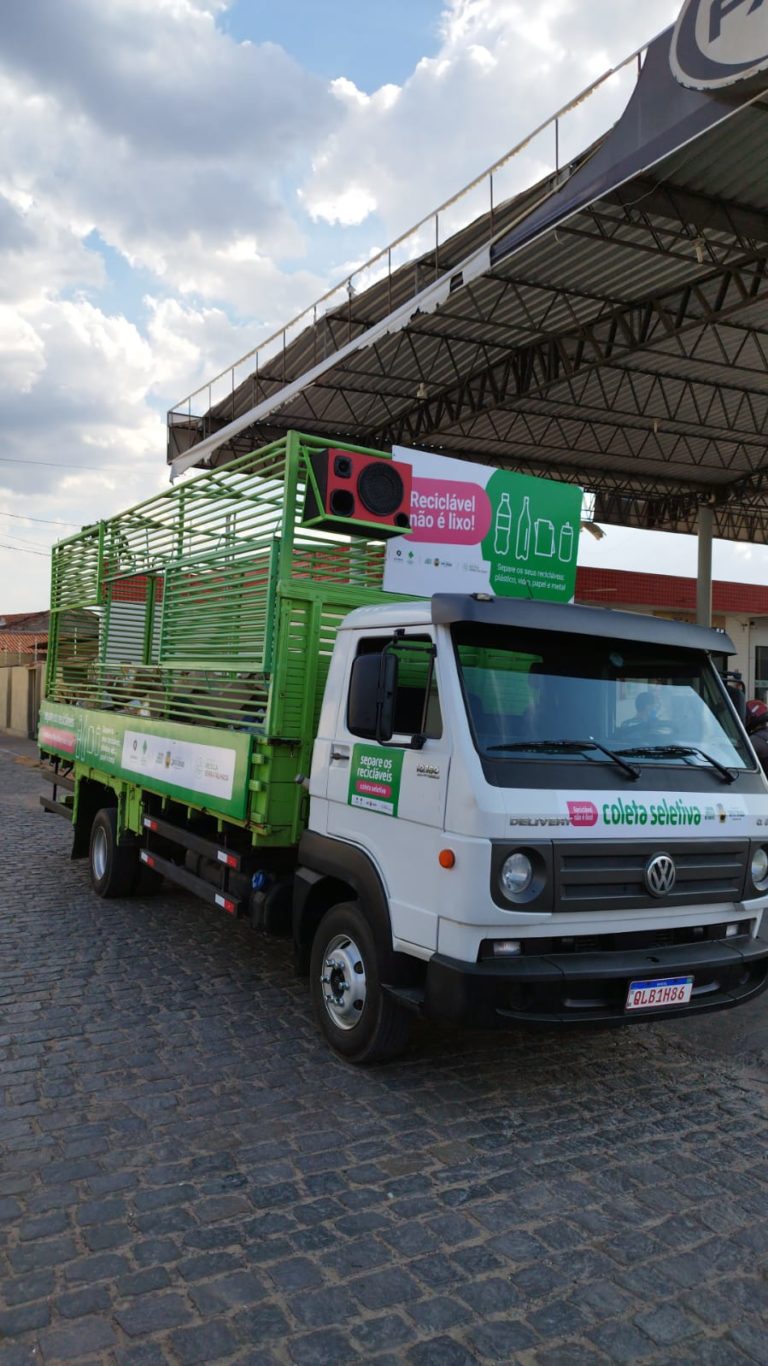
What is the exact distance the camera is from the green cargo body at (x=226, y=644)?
5.01 m

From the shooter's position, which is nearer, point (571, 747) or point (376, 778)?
point (571, 747)

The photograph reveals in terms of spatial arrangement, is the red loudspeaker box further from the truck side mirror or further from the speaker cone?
the truck side mirror

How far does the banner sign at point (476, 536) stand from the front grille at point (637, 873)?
246 cm

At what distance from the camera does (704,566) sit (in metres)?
26.5

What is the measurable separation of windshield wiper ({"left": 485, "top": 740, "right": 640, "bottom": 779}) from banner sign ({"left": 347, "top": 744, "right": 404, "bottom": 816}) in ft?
1.74

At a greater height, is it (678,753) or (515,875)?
(678,753)

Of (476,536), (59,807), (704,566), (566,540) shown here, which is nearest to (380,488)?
(476,536)

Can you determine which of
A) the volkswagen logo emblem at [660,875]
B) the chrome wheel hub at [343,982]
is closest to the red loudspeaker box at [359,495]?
the chrome wheel hub at [343,982]

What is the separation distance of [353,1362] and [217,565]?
4.40m

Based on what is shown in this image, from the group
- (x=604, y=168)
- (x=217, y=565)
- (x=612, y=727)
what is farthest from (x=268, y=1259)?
(x=604, y=168)

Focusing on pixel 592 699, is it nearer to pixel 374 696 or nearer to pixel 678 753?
pixel 678 753

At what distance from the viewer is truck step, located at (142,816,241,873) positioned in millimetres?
5258

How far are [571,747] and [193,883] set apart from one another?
9.62ft

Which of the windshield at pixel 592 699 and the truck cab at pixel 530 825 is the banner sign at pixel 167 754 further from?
the windshield at pixel 592 699
